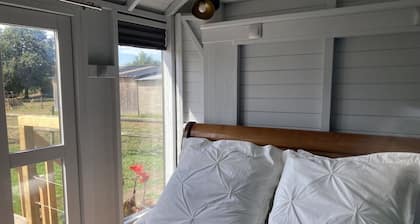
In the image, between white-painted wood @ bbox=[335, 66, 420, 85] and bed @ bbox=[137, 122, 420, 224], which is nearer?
bed @ bbox=[137, 122, 420, 224]

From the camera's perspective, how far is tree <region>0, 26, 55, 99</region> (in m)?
1.68

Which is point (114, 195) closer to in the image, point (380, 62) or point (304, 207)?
point (304, 207)

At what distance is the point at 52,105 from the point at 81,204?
710mm

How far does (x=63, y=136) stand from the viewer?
1.95 m

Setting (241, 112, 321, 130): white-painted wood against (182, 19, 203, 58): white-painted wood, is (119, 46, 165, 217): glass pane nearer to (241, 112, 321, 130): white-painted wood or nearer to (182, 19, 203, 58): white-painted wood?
(182, 19, 203, 58): white-painted wood

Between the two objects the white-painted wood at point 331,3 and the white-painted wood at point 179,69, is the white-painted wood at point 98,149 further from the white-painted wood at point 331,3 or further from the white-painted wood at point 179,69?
the white-painted wood at point 331,3

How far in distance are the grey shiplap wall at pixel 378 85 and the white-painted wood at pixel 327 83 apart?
0.05m

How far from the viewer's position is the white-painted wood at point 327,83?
1.93m

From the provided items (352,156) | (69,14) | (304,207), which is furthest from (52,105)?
(352,156)

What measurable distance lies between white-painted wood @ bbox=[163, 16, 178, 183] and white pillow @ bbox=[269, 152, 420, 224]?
134 centimetres

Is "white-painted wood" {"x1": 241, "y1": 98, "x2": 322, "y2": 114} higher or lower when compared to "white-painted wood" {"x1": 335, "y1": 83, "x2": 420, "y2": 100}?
lower

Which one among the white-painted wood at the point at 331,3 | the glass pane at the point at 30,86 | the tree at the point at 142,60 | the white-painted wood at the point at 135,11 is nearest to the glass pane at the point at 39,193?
the glass pane at the point at 30,86

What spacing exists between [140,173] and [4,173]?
1109 mm

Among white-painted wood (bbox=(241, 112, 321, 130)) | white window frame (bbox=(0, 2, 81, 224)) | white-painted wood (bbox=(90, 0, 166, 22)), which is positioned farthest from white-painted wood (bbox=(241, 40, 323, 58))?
white window frame (bbox=(0, 2, 81, 224))
